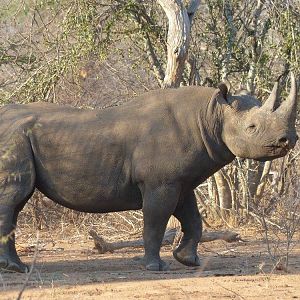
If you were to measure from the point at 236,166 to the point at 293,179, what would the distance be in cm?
114

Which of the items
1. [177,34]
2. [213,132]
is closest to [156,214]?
[213,132]

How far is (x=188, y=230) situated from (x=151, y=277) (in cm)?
135

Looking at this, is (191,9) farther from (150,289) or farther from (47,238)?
(150,289)

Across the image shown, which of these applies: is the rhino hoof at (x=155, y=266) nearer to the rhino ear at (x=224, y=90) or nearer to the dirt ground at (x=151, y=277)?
the dirt ground at (x=151, y=277)

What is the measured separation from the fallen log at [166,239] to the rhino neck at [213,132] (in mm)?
2057

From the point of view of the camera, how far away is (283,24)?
42.3 feet

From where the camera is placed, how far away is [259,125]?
374 inches

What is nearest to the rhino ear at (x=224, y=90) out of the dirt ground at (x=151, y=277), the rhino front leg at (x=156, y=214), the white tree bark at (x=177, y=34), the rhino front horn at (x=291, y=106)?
the rhino front horn at (x=291, y=106)

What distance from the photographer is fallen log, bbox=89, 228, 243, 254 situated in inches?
450

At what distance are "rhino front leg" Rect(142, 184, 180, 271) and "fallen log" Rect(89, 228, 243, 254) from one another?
1.69 metres

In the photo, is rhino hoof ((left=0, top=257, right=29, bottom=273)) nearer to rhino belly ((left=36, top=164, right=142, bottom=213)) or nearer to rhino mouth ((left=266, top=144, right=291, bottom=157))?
rhino belly ((left=36, top=164, right=142, bottom=213))

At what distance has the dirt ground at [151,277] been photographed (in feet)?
25.6

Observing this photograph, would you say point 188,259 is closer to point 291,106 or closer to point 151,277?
point 151,277

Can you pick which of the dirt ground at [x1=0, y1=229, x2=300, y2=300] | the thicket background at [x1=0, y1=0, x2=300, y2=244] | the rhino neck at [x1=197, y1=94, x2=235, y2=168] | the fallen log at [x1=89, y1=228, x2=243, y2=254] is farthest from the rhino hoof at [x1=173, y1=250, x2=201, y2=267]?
the thicket background at [x1=0, y1=0, x2=300, y2=244]
